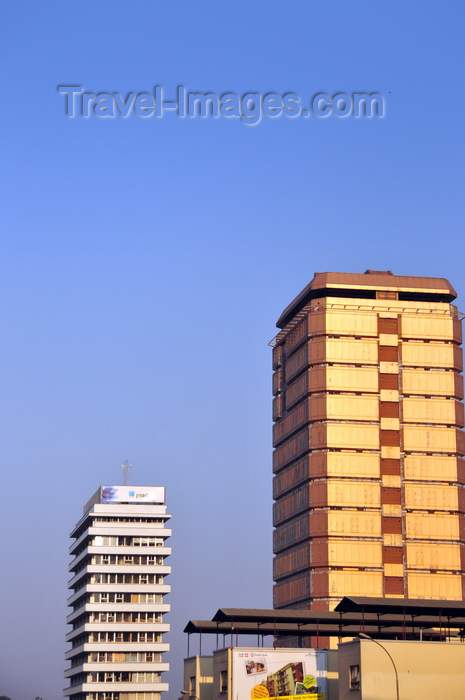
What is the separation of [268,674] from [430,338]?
88991mm

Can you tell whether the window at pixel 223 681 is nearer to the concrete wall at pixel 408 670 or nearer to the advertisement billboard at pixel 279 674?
the advertisement billboard at pixel 279 674

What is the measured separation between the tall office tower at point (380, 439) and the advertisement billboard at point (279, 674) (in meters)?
65.0

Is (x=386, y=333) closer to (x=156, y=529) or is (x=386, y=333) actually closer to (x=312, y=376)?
(x=312, y=376)

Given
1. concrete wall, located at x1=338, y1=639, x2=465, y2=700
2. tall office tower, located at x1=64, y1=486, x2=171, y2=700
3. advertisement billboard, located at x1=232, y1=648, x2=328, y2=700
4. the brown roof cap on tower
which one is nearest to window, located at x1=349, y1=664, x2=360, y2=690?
concrete wall, located at x1=338, y1=639, x2=465, y2=700

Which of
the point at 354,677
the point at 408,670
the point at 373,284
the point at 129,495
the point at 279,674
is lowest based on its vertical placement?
the point at 279,674

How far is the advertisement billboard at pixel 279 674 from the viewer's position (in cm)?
10600

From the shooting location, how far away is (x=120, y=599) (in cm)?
17838

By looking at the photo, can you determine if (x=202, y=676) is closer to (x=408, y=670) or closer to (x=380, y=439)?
(x=408, y=670)

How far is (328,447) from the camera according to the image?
583ft

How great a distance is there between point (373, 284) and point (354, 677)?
98.7 m

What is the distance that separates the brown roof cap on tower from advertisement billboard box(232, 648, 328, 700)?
280 feet

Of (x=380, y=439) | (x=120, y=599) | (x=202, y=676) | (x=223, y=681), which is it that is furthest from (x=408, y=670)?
(x=120, y=599)

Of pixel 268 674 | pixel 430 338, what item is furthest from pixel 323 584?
pixel 268 674

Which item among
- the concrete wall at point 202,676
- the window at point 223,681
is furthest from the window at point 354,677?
the concrete wall at point 202,676
